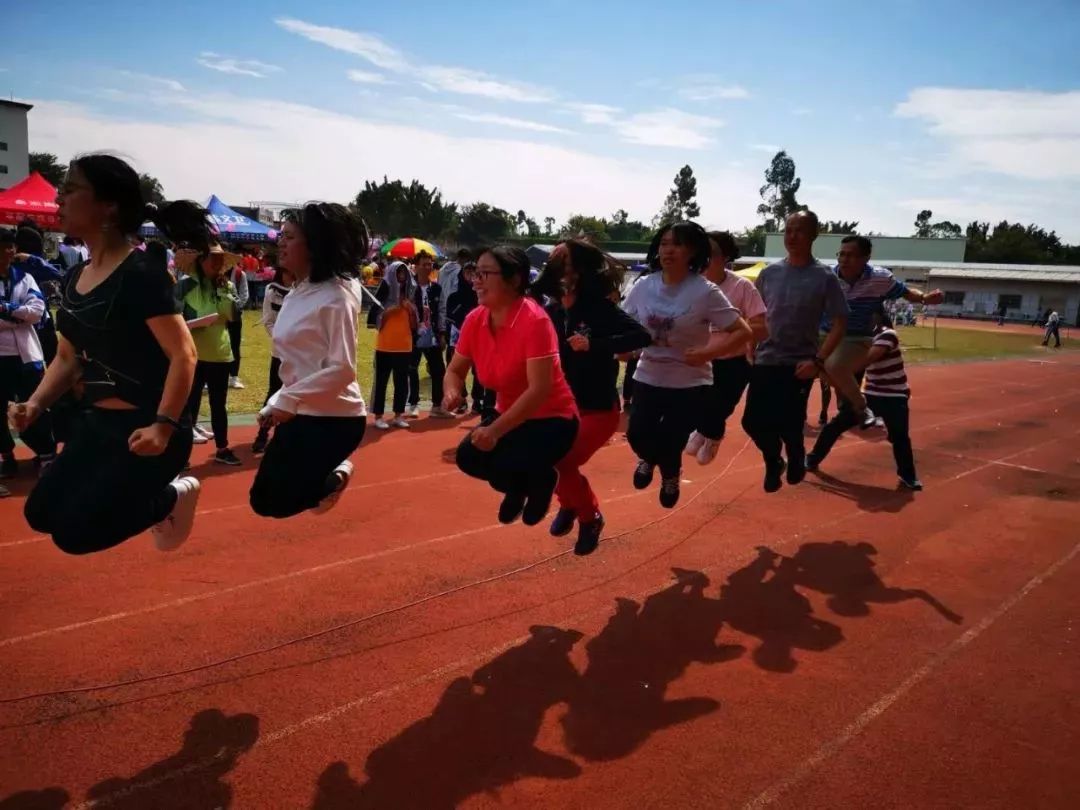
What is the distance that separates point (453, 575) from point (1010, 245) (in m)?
85.6

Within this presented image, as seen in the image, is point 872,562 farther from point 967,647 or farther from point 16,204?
point 16,204

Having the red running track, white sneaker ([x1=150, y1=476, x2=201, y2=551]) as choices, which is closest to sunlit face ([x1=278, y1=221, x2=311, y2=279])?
white sneaker ([x1=150, y1=476, x2=201, y2=551])

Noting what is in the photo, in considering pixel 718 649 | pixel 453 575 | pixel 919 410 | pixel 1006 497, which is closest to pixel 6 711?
pixel 453 575

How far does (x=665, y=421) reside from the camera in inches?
211

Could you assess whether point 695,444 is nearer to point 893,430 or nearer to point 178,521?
point 893,430

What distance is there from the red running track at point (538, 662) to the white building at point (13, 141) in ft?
304

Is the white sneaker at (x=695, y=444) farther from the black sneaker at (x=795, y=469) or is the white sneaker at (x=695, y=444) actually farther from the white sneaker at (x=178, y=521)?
the white sneaker at (x=178, y=521)

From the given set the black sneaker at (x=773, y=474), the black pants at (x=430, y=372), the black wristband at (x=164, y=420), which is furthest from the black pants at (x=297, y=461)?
the black pants at (x=430, y=372)

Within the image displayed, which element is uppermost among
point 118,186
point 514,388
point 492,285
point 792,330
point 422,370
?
point 118,186

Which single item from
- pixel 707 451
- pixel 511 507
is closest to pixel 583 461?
pixel 511 507

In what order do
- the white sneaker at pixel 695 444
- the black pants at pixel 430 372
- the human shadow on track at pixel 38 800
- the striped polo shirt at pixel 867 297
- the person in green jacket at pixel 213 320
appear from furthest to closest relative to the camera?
the black pants at pixel 430 372 → the person in green jacket at pixel 213 320 → the striped polo shirt at pixel 867 297 → the white sneaker at pixel 695 444 → the human shadow on track at pixel 38 800

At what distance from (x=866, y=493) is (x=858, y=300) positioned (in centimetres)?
211

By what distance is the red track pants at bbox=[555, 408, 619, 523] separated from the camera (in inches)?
191

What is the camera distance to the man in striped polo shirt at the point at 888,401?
26.4 ft
